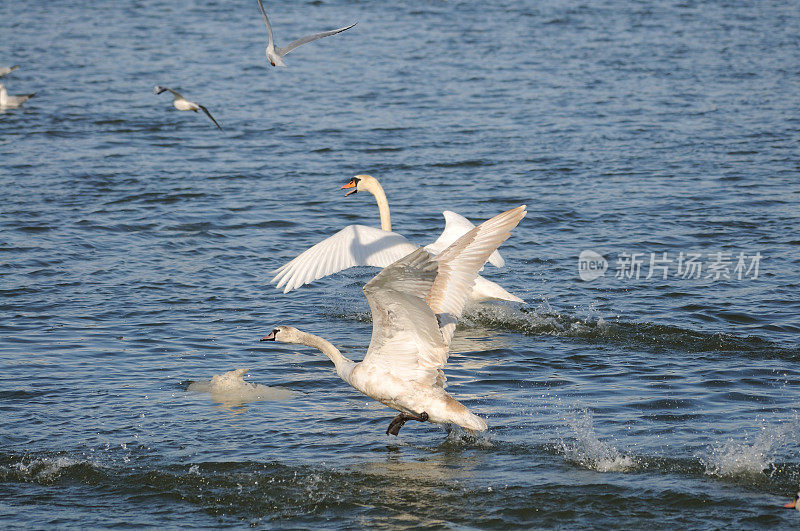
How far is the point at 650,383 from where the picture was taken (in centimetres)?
855

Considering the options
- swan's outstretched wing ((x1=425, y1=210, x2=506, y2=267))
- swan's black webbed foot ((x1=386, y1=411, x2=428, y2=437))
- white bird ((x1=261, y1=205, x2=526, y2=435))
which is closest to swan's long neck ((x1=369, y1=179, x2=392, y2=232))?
swan's outstretched wing ((x1=425, y1=210, x2=506, y2=267))

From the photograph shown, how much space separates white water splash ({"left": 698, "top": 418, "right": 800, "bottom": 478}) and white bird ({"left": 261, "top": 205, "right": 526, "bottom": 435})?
1.53 metres

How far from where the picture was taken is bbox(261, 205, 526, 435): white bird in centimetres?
678

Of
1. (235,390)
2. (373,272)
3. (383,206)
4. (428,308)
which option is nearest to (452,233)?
(383,206)

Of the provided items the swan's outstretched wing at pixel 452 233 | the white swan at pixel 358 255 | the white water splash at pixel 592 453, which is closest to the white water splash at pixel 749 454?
the white water splash at pixel 592 453

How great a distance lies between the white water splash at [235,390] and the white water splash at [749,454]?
10.9 ft

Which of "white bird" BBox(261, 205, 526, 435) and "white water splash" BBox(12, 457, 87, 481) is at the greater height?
"white bird" BBox(261, 205, 526, 435)

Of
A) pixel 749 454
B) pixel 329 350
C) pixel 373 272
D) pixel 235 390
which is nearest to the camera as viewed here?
pixel 749 454

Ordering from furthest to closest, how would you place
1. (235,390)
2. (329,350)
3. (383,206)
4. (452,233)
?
1. (383,206)
2. (452,233)
3. (235,390)
4. (329,350)

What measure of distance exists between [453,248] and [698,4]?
24.9 m

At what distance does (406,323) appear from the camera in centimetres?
687

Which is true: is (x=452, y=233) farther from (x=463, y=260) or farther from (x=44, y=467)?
(x=44, y=467)

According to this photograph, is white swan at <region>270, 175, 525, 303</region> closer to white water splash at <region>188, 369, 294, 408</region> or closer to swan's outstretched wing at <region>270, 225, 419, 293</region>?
swan's outstretched wing at <region>270, 225, 419, 293</region>

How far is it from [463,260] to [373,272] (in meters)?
5.17
